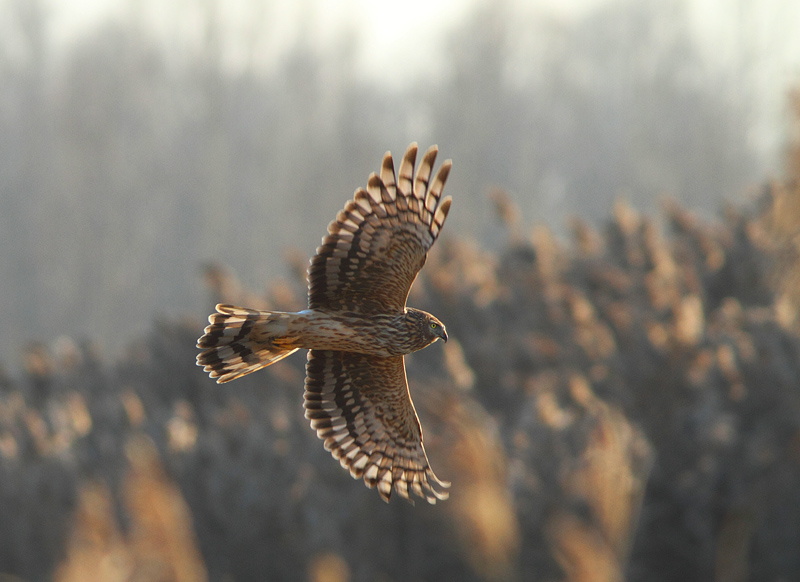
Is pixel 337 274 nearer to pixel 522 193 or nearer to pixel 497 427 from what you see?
pixel 497 427

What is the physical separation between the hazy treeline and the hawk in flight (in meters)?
23.3

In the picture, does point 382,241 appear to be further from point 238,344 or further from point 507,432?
point 507,432

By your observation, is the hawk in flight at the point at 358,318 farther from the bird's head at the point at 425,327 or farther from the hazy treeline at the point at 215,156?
the hazy treeline at the point at 215,156

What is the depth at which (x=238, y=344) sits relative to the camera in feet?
9.43

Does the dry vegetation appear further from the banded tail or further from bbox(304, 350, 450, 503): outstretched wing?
the banded tail

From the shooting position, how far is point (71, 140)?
3030 cm

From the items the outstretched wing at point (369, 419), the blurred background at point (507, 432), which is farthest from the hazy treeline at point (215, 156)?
the outstretched wing at point (369, 419)

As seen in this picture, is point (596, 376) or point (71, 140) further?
point (71, 140)

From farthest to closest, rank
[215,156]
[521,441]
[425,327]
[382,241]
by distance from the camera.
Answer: [215,156] → [521,441] → [382,241] → [425,327]

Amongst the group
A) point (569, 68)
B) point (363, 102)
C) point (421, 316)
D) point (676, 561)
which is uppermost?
point (569, 68)

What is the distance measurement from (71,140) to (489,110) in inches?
518

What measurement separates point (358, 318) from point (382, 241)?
11.6 inches

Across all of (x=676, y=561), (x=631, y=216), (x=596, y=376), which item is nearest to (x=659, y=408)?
A: (x=596, y=376)

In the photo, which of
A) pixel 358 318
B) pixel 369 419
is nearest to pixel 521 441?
pixel 369 419
